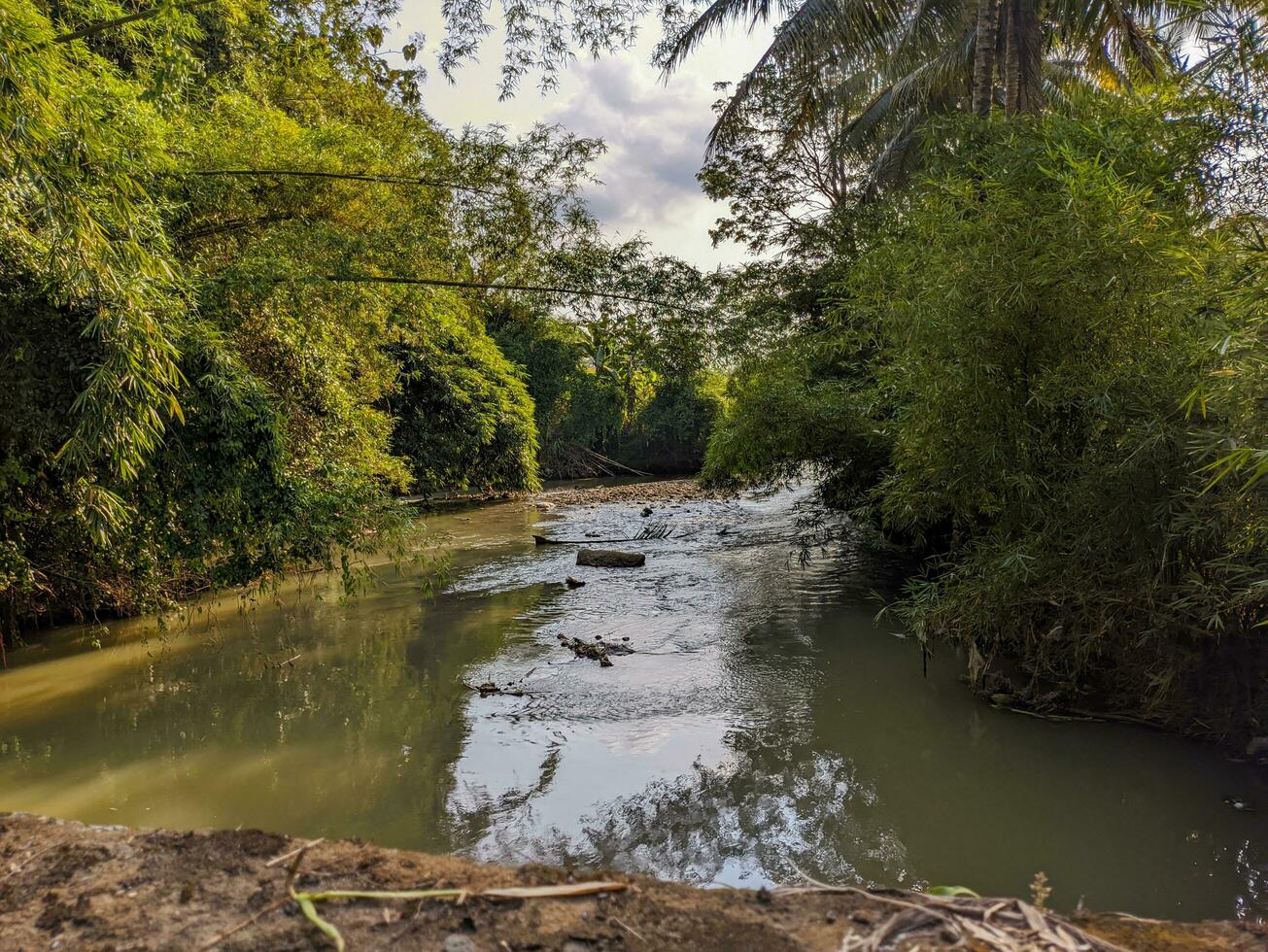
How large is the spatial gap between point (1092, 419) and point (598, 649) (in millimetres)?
4445

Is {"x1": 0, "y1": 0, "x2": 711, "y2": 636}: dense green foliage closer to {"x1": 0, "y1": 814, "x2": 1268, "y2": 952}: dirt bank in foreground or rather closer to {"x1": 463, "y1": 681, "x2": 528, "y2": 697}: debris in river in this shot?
{"x1": 463, "y1": 681, "x2": 528, "y2": 697}: debris in river

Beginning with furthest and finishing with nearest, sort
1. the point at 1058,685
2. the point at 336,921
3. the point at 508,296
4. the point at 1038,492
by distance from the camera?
the point at 508,296
the point at 1058,685
the point at 1038,492
the point at 336,921

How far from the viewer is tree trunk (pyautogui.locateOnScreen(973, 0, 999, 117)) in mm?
9032

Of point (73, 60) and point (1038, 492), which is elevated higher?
point (73, 60)

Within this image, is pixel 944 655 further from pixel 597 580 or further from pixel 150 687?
pixel 150 687

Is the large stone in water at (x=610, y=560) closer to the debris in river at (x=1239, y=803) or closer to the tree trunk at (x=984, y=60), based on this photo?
the tree trunk at (x=984, y=60)

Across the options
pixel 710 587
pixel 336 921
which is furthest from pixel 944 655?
pixel 336 921

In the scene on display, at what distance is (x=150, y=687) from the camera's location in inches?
265

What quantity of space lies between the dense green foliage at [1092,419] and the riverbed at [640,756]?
0.60m

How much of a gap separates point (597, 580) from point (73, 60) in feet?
25.0

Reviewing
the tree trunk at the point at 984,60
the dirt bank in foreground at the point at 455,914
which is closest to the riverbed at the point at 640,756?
the dirt bank in foreground at the point at 455,914

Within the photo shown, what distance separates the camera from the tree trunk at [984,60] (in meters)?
9.03

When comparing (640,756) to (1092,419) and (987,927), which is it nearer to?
(987,927)

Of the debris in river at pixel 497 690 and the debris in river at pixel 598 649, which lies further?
the debris in river at pixel 598 649
